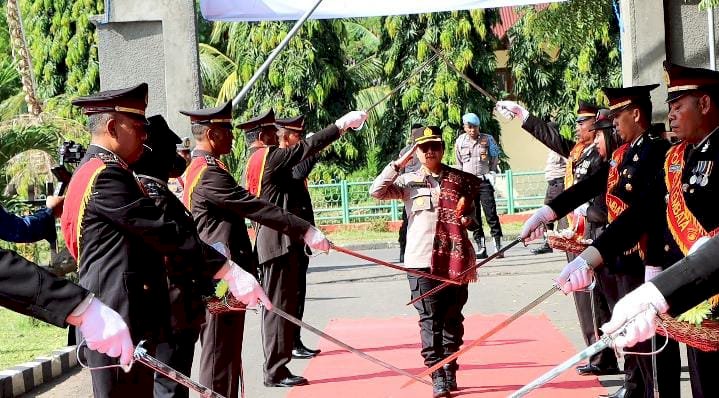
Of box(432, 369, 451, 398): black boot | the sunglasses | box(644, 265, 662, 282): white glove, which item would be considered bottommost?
box(432, 369, 451, 398): black boot

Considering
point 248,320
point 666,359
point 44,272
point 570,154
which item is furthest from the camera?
point 248,320

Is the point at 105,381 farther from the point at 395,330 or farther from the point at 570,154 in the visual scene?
the point at 395,330

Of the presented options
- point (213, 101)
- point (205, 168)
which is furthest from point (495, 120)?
point (205, 168)

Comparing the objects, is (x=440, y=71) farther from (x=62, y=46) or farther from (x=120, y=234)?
(x=120, y=234)

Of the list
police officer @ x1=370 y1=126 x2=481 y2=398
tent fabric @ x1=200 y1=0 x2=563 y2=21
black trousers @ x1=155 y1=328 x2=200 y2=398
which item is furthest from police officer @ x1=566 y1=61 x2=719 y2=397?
tent fabric @ x1=200 y1=0 x2=563 y2=21

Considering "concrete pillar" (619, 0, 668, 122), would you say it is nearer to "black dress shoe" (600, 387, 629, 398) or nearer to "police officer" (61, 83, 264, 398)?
"black dress shoe" (600, 387, 629, 398)

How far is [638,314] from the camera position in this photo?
12.5ft

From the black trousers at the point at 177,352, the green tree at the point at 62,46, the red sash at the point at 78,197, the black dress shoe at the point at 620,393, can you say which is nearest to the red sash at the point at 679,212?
the black dress shoe at the point at 620,393

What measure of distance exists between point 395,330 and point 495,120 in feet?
60.2

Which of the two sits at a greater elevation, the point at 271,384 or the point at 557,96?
the point at 557,96

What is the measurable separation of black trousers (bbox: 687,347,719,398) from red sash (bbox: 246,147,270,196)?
4662 millimetres

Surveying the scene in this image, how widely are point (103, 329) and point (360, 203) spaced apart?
2221 cm

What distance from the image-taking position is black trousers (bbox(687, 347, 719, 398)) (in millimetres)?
5434

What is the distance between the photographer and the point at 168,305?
5688mm
